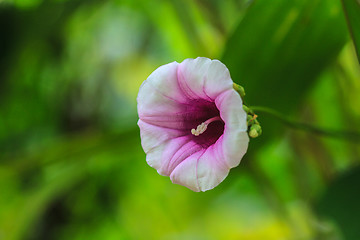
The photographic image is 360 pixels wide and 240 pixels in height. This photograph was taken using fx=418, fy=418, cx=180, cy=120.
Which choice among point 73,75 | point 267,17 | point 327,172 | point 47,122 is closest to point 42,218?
point 47,122

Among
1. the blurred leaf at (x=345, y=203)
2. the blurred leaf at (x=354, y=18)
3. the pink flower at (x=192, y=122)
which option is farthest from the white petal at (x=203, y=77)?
the blurred leaf at (x=345, y=203)

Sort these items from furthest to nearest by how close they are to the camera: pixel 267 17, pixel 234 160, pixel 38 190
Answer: pixel 38 190 < pixel 267 17 < pixel 234 160

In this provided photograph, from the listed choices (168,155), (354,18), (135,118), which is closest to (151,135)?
(168,155)

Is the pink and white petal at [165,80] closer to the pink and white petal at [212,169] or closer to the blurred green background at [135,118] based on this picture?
the pink and white petal at [212,169]

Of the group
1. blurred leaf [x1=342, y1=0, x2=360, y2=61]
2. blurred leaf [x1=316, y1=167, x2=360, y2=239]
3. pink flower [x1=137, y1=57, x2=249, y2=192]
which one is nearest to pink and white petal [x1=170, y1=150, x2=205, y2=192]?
pink flower [x1=137, y1=57, x2=249, y2=192]

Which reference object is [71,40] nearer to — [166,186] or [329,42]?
[166,186]

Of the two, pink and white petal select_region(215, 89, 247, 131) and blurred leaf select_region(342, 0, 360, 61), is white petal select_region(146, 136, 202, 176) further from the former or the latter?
blurred leaf select_region(342, 0, 360, 61)
